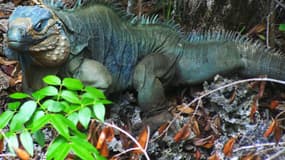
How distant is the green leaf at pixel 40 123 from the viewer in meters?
2.63

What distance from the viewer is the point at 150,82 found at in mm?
4148

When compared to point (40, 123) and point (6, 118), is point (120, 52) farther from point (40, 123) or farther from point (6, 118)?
point (40, 123)

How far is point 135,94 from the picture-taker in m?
4.41

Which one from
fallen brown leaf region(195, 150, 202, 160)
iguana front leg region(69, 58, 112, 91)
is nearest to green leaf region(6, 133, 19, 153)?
iguana front leg region(69, 58, 112, 91)

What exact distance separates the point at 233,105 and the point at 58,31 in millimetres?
1249

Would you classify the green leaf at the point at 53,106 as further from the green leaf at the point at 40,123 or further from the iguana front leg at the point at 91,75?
the iguana front leg at the point at 91,75

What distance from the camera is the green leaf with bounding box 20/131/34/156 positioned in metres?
2.63

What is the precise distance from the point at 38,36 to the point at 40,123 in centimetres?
109

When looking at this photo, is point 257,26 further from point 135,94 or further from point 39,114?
point 39,114

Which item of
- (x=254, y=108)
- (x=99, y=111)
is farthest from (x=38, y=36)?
(x=254, y=108)

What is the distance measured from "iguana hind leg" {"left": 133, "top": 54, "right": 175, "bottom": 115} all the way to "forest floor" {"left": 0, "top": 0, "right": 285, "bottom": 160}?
0.47 feet

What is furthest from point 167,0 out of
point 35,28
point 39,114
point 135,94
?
point 39,114

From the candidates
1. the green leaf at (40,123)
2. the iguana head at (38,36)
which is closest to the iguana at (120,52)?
the iguana head at (38,36)

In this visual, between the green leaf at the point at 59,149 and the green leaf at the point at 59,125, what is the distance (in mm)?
46
